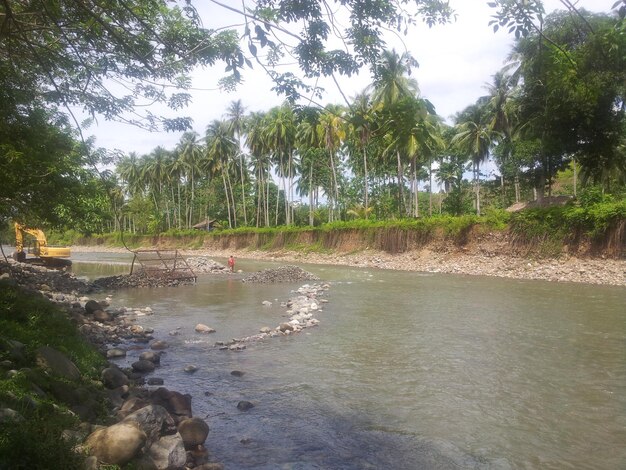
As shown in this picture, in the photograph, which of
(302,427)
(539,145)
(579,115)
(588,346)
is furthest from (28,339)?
(539,145)

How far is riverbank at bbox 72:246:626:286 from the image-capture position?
23719 millimetres

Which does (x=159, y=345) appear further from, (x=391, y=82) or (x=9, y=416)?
(x=391, y=82)

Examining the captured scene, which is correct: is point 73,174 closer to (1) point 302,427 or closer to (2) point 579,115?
(1) point 302,427

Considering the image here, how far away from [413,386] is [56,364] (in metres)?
5.45

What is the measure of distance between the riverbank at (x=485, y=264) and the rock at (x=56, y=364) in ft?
78.1

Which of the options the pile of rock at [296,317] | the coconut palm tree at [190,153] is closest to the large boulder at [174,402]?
the pile of rock at [296,317]

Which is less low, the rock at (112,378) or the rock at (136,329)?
the rock at (112,378)

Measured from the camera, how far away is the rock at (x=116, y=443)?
3.91 meters

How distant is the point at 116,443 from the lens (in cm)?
400

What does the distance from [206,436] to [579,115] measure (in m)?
27.0

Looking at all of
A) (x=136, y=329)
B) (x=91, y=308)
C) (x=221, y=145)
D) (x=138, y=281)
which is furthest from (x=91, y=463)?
(x=221, y=145)

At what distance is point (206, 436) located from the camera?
5.41 meters

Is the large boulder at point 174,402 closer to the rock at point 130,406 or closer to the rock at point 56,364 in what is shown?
the rock at point 130,406

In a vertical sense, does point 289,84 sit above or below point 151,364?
above
